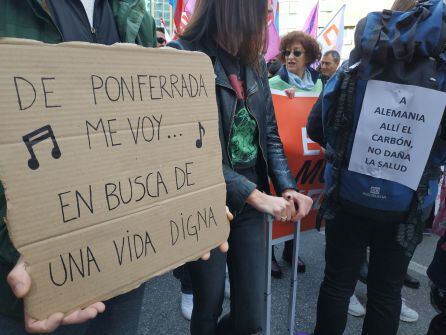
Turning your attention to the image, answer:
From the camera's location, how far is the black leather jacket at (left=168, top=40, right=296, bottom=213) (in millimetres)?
1260

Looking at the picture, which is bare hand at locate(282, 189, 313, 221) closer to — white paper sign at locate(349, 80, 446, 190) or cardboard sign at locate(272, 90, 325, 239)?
white paper sign at locate(349, 80, 446, 190)

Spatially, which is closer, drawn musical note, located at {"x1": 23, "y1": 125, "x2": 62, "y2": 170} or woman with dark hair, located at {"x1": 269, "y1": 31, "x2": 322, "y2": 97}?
drawn musical note, located at {"x1": 23, "y1": 125, "x2": 62, "y2": 170}

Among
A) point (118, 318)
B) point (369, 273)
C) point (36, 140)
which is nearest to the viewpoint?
point (36, 140)

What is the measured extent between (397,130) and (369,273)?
699mm

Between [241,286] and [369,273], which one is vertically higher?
[241,286]

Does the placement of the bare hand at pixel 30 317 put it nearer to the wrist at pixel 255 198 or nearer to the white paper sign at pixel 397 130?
the wrist at pixel 255 198

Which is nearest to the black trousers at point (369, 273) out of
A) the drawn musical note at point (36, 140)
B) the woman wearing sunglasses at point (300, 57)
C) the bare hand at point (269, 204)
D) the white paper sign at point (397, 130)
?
the white paper sign at point (397, 130)

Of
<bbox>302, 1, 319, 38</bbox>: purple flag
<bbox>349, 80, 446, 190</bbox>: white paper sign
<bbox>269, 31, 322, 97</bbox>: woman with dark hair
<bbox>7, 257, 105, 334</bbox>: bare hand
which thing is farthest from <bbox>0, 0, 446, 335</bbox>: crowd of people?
<bbox>302, 1, 319, 38</bbox>: purple flag

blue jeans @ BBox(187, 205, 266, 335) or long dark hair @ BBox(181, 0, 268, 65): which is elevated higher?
long dark hair @ BBox(181, 0, 268, 65)

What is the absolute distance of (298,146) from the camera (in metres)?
2.04

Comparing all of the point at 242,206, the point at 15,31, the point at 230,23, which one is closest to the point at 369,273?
the point at 242,206

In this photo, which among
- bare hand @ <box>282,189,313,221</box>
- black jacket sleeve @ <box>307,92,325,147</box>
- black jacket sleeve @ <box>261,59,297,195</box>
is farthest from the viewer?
black jacket sleeve @ <box>307,92,325,147</box>

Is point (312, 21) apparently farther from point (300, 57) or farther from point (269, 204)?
point (269, 204)

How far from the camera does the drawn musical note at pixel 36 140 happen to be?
27.6 inches
